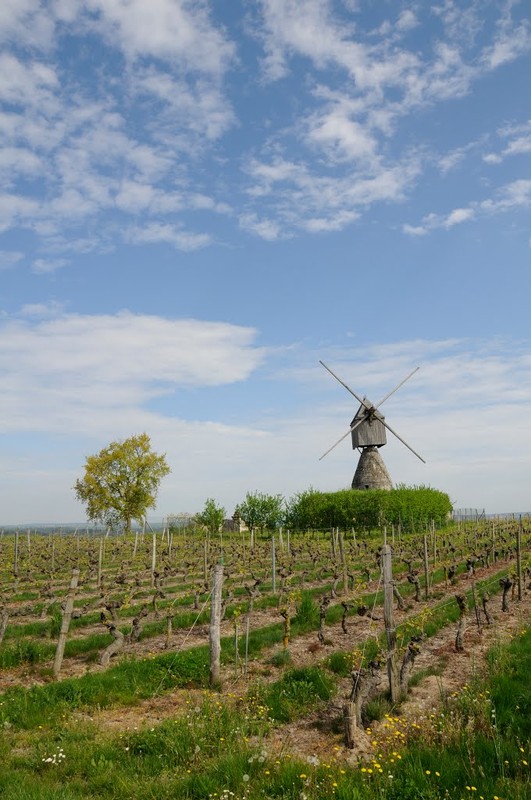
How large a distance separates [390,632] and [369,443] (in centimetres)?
4303

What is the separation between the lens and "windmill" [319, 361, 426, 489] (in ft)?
163

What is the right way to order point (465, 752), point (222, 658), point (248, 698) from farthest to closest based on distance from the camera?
point (222, 658), point (248, 698), point (465, 752)

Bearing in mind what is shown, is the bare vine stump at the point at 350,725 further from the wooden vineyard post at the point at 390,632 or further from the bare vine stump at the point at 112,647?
the bare vine stump at the point at 112,647

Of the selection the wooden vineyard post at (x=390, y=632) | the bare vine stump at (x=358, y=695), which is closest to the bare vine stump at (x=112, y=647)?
the bare vine stump at (x=358, y=695)

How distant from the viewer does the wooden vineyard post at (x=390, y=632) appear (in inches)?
340

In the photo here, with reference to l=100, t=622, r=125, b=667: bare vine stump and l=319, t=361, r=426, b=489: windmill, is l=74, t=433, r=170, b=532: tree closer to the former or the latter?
l=319, t=361, r=426, b=489: windmill

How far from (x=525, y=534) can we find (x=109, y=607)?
100 feet

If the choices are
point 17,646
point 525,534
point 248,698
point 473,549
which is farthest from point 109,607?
point 525,534

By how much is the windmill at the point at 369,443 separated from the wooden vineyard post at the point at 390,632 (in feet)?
132

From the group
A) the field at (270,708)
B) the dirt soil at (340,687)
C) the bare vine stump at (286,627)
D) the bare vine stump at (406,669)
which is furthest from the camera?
the bare vine stump at (286,627)

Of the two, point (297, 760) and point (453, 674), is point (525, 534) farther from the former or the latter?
point (297, 760)

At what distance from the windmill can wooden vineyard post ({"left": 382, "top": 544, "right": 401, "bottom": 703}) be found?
4028 cm

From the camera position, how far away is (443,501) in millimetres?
49562

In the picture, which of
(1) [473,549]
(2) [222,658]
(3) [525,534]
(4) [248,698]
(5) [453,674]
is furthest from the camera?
(3) [525,534]
